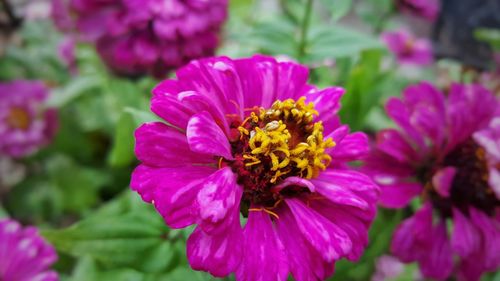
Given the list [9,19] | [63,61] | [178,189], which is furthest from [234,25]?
[178,189]

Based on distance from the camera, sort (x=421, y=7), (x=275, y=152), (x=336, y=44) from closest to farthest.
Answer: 1. (x=275, y=152)
2. (x=336, y=44)
3. (x=421, y=7)

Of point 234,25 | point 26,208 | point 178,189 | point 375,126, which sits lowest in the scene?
point 26,208

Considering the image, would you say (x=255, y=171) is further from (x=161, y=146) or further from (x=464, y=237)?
(x=464, y=237)

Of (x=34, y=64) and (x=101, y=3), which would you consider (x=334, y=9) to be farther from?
(x=34, y=64)

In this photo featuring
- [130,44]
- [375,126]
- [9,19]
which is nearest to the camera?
[130,44]

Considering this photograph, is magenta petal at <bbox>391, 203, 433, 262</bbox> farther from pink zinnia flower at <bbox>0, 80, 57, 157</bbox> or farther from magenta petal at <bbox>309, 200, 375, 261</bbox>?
pink zinnia flower at <bbox>0, 80, 57, 157</bbox>

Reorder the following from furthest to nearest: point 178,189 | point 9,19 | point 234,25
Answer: point 234,25 → point 9,19 → point 178,189

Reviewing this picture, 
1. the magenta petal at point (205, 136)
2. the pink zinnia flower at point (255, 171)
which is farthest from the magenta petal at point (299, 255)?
the magenta petal at point (205, 136)

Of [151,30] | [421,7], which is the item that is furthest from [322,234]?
[421,7]
